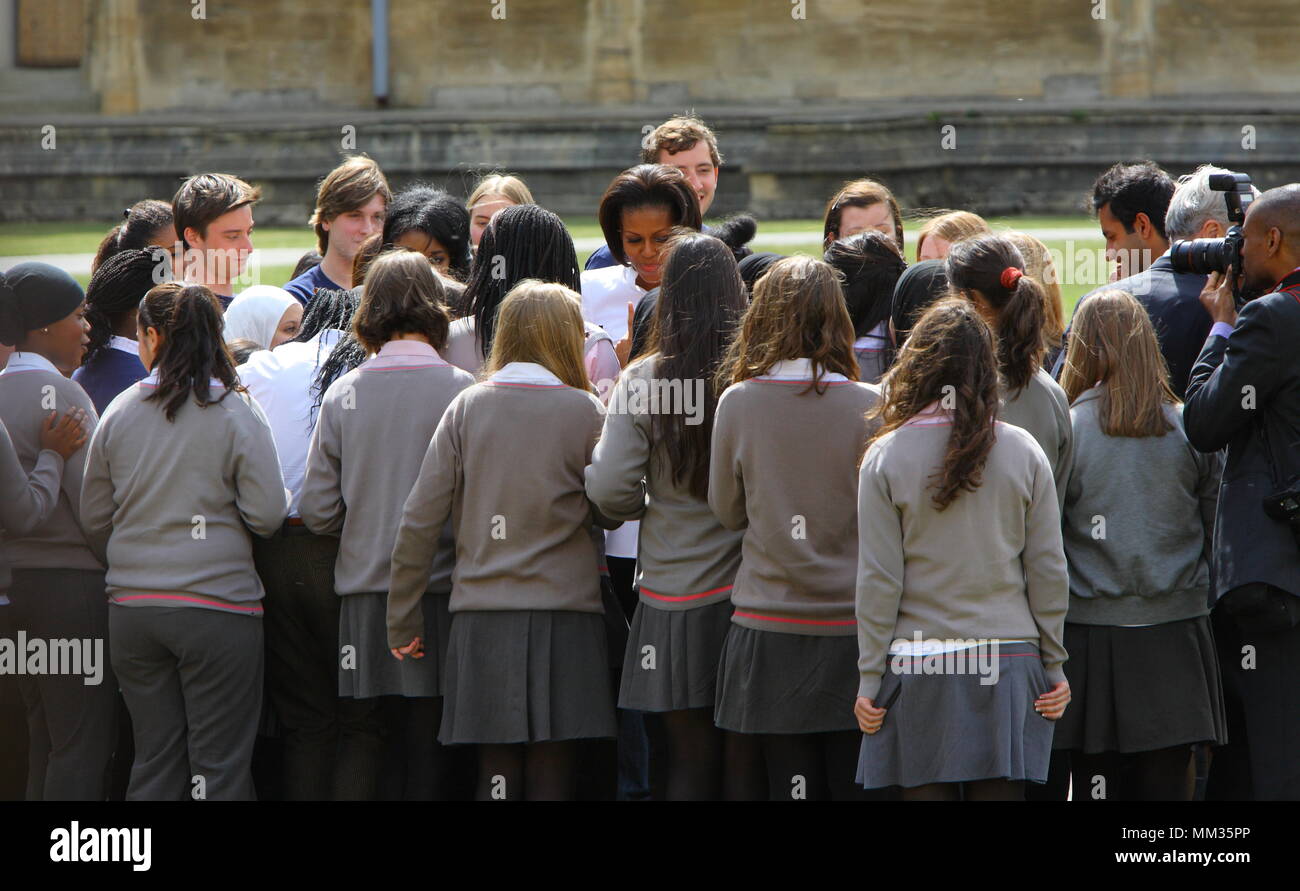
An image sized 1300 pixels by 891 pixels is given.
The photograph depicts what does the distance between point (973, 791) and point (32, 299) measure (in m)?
3.17

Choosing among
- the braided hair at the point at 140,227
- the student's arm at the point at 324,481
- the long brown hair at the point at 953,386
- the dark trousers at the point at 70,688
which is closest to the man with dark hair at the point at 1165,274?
the long brown hair at the point at 953,386

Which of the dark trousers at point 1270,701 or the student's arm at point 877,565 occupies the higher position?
the student's arm at point 877,565

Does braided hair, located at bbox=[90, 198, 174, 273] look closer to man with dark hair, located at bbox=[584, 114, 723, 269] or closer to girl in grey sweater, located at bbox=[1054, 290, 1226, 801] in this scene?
man with dark hair, located at bbox=[584, 114, 723, 269]

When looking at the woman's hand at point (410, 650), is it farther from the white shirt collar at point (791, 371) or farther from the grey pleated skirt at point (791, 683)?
the white shirt collar at point (791, 371)

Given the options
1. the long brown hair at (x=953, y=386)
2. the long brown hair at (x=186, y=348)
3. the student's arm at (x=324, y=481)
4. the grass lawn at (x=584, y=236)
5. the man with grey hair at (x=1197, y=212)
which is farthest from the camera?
the grass lawn at (x=584, y=236)

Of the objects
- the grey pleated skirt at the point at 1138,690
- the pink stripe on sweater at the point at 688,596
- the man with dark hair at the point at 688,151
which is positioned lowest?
the grey pleated skirt at the point at 1138,690

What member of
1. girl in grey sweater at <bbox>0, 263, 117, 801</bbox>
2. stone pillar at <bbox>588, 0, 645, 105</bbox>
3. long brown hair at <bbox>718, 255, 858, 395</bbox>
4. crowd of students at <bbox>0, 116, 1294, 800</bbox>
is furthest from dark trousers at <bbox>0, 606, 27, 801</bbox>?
stone pillar at <bbox>588, 0, 645, 105</bbox>

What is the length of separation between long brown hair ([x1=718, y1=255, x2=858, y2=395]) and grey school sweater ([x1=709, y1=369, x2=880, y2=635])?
68 millimetres

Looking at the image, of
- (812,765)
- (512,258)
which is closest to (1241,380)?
(812,765)

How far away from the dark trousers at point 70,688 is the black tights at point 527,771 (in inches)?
45.5

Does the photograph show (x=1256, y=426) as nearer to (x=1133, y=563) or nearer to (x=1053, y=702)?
(x=1133, y=563)

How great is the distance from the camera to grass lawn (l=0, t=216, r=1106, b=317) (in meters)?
14.3

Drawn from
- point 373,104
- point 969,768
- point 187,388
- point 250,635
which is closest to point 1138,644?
point 969,768

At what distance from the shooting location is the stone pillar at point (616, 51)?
74.7 feet
